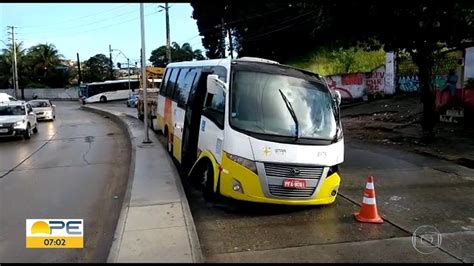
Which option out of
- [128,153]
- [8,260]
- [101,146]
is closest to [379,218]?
[8,260]

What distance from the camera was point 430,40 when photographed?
13477mm

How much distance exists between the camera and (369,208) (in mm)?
6551

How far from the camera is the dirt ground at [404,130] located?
41.8ft

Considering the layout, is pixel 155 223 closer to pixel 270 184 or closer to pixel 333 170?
pixel 270 184

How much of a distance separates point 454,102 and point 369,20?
24.8 feet

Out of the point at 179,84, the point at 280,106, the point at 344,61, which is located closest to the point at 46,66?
the point at 344,61

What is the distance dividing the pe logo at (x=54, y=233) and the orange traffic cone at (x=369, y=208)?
399cm

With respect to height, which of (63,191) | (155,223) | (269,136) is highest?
(269,136)

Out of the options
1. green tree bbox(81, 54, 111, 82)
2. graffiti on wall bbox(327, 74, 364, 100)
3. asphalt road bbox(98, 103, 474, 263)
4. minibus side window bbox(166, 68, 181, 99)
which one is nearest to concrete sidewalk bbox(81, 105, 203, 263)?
asphalt road bbox(98, 103, 474, 263)

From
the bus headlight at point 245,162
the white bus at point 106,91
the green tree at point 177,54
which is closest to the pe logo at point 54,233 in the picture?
the bus headlight at point 245,162

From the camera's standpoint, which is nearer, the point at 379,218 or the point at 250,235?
the point at 250,235

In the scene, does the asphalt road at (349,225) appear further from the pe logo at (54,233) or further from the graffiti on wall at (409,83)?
the graffiti on wall at (409,83)

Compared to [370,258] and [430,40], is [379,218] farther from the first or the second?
[430,40]

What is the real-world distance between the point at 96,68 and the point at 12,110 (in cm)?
7906
